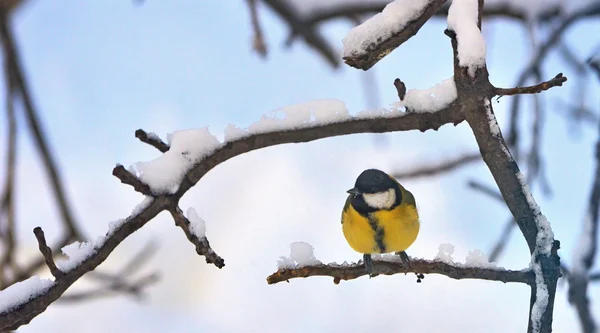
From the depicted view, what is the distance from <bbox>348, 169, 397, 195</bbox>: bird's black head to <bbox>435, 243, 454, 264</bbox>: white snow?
52 cm

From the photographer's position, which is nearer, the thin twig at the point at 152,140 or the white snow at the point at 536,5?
the thin twig at the point at 152,140

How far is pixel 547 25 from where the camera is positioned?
8.79ft

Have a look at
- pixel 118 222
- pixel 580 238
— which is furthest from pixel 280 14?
pixel 118 222

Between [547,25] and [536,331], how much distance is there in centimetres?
195

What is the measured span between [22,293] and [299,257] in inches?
20.6

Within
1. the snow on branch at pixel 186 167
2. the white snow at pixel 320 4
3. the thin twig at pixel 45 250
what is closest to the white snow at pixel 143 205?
the snow on branch at pixel 186 167

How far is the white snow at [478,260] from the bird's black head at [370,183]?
57 cm

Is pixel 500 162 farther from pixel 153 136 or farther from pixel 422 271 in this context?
pixel 153 136

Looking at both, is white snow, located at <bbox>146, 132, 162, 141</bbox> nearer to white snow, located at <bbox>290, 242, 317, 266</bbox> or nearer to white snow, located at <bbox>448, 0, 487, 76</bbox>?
white snow, located at <bbox>290, 242, 317, 266</bbox>

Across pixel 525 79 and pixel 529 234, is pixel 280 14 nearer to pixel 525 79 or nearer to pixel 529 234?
pixel 525 79

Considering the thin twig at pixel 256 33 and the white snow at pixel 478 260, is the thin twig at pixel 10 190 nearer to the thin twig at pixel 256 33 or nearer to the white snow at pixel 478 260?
the thin twig at pixel 256 33

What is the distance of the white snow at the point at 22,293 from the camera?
1.17 meters

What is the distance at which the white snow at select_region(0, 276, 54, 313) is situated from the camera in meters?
1.17

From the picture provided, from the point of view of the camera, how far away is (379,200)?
5.82ft
